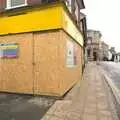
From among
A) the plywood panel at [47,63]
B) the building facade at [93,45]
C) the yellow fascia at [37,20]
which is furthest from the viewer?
the building facade at [93,45]

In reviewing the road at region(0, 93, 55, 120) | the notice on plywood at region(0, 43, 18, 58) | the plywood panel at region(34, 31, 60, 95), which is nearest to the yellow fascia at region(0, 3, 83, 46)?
the plywood panel at region(34, 31, 60, 95)

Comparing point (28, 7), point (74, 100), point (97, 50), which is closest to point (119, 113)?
point (74, 100)

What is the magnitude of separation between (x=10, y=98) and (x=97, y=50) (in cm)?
7060

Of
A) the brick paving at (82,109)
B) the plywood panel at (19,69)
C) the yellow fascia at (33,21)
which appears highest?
the yellow fascia at (33,21)

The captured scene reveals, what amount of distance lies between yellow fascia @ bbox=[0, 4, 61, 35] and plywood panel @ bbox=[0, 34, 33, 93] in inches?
11.8

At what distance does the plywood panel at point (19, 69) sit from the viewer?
8766mm

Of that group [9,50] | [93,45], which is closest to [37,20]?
[9,50]

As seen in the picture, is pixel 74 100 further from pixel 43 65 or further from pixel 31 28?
pixel 31 28

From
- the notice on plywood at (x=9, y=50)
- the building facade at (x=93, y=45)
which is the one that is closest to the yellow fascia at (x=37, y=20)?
the notice on plywood at (x=9, y=50)

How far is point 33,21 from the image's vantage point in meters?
8.58

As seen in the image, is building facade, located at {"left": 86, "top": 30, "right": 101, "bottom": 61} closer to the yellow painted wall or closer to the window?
the window

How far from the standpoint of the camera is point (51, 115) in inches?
240

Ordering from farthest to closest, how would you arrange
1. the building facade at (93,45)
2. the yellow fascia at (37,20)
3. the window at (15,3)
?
the building facade at (93,45) < the window at (15,3) < the yellow fascia at (37,20)

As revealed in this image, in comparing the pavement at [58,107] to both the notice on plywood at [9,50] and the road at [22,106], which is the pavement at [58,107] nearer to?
the road at [22,106]
